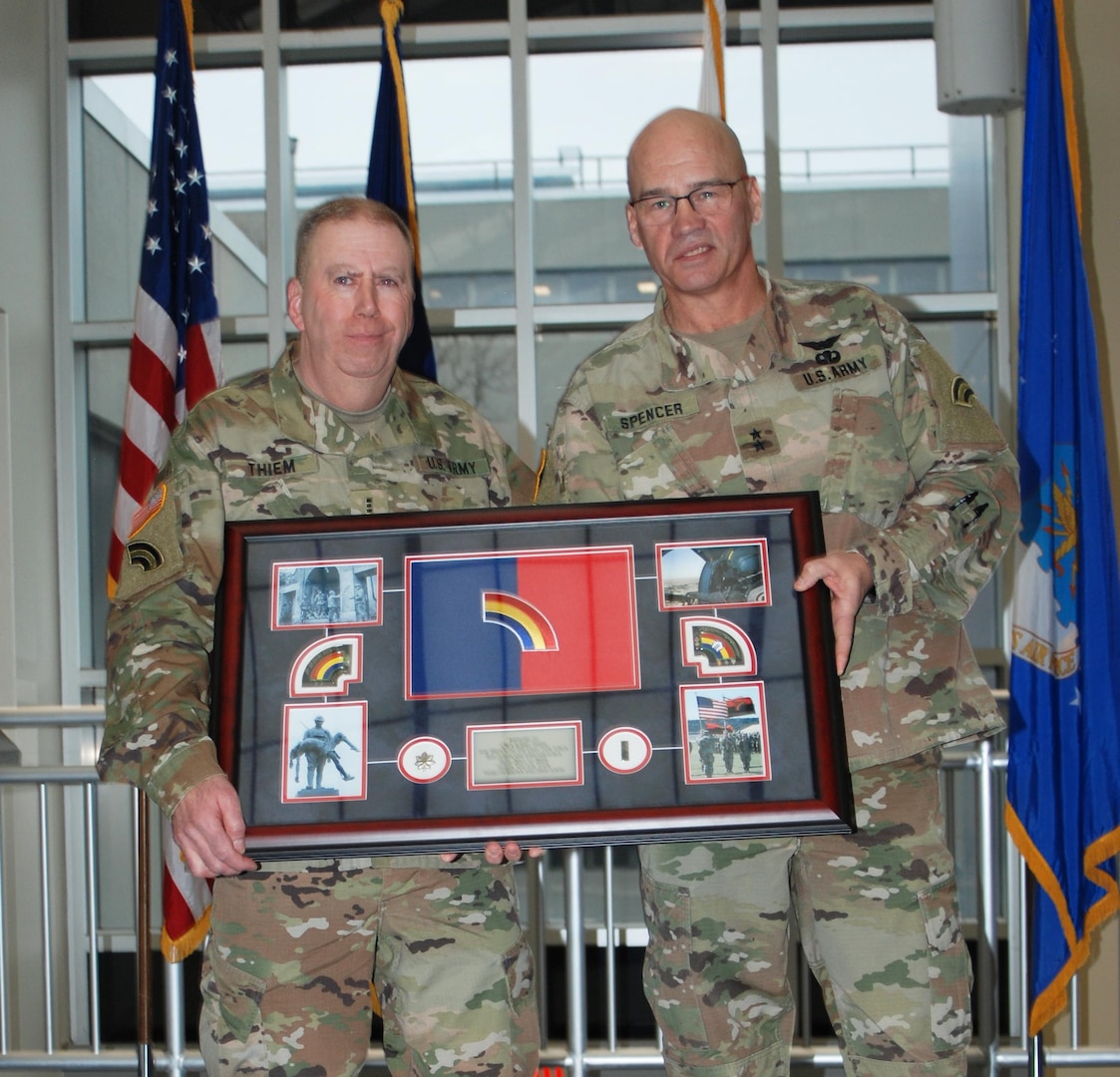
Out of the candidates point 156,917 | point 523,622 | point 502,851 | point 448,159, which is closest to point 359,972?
point 502,851

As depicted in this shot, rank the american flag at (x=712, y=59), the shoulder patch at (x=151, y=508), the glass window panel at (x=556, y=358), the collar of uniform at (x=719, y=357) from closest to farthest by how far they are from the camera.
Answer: the shoulder patch at (x=151, y=508) < the collar of uniform at (x=719, y=357) < the american flag at (x=712, y=59) < the glass window panel at (x=556, y=358)

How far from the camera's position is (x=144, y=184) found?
5.30 m

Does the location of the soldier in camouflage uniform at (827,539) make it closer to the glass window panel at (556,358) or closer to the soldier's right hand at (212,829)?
the soldier's right hand at (212,829)

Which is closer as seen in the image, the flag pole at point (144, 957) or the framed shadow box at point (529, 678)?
the framed shadow box at point (529, 678)

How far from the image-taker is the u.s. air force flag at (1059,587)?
3064mm

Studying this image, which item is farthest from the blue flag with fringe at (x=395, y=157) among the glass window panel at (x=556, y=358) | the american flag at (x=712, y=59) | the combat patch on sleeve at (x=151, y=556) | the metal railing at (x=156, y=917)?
the combat patch on sleeve at (x=151, y=556)

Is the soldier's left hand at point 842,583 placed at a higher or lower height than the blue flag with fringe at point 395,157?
lower

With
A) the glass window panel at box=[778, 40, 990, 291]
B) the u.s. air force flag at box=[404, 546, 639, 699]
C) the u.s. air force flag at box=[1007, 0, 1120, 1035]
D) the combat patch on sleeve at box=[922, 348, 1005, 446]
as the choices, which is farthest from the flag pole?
the glass window panel at box=[778, 40, 990, 291]

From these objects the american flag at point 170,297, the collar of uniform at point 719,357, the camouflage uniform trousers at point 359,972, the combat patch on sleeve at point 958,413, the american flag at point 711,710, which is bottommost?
the camouflage uniform trousers at point 359,972

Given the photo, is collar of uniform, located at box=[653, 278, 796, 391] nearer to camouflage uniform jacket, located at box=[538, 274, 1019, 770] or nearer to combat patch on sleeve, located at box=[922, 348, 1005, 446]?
camouflage uniform jacket, located at box=[538, 274, 1019, 770]

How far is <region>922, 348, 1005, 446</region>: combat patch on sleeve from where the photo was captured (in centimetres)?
190

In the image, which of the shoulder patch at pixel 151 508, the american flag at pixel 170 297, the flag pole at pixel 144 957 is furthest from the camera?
the american flag at pixel 170 297

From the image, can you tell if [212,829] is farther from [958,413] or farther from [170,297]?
[170,297]

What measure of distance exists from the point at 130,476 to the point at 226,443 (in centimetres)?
194
